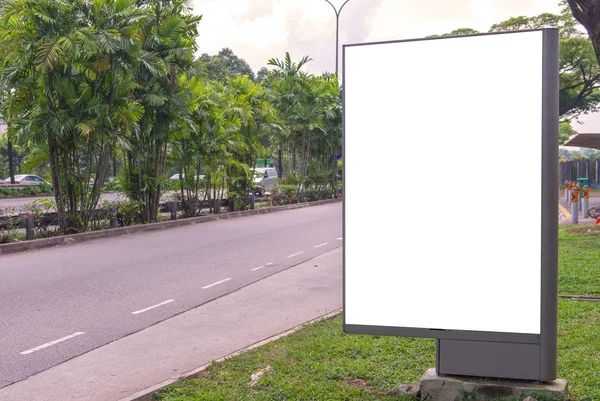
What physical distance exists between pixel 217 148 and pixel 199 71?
3035mm

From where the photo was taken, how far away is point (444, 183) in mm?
3992

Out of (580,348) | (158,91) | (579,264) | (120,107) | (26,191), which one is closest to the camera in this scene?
(580,348)

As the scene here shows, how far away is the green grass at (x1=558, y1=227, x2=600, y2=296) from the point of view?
8241mm

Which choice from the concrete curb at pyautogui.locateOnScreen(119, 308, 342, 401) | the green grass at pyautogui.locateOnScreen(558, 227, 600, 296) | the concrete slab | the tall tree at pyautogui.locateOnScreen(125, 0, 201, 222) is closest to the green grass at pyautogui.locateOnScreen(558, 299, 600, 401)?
the concrete slab

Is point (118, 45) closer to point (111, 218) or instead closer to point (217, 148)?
point (111, 218)

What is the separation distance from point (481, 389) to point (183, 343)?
3420 mm

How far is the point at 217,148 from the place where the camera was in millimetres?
21625

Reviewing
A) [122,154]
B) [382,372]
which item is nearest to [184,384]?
[382,372]

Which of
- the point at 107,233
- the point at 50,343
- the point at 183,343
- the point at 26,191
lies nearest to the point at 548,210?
the point at 183,343

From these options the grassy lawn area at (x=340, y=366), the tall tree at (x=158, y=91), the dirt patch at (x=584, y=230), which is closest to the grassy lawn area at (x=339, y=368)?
the grassy lawn area at (x=340, y=366)

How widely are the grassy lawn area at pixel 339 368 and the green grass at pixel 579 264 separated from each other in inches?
74.7

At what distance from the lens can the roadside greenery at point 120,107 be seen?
14844mm

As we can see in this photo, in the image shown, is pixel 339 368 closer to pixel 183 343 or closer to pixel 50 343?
pixel 183 343

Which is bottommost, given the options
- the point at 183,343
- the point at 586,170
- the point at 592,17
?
the point at 183,343
